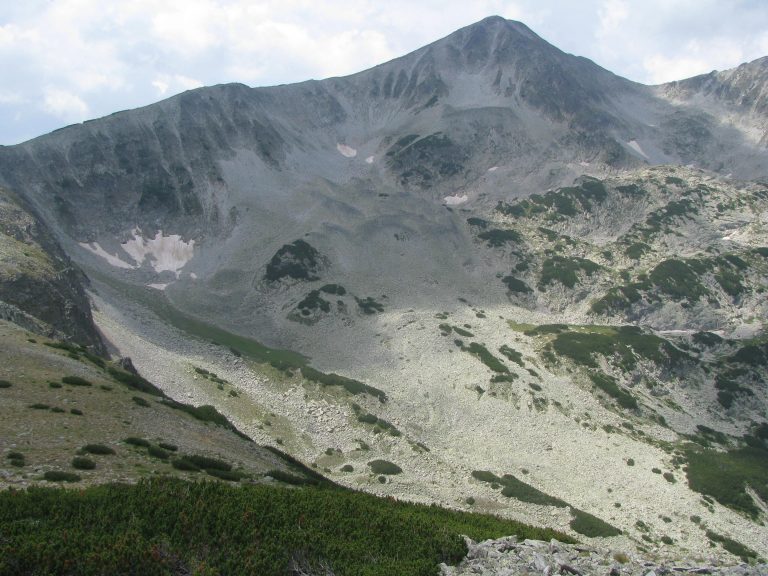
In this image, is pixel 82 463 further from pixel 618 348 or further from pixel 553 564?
pixel 618 348

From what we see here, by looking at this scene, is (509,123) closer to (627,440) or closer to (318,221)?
(318,221)

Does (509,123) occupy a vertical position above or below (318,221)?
above

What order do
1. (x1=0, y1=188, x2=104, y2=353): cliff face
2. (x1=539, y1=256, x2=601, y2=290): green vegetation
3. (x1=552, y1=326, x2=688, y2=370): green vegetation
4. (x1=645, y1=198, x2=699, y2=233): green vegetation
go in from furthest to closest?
(x1=645, y1=198, x2=699, y2=233): green vegetation < (x1=539, y1=256, x2=601, y2=290): green vegetation < (x1=552, y1=326, x2=688, y2=370): green vegetation < (x1=0, y1=188, x2=104, y2=353): cliff face

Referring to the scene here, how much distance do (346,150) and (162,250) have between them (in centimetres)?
8177

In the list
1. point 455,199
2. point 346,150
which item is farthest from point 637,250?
point 346,150

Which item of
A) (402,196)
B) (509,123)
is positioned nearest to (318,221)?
(402,196)

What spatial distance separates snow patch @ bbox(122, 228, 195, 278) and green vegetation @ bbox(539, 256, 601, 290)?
257ft

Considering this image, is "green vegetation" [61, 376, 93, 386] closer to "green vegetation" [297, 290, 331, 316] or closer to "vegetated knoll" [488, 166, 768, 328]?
"green vegetation" [297, 290, 331, 316]

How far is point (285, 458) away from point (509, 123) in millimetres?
169382

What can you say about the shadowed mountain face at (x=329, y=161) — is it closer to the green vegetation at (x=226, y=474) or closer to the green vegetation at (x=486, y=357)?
the green vegetation at (x=486, y=357)


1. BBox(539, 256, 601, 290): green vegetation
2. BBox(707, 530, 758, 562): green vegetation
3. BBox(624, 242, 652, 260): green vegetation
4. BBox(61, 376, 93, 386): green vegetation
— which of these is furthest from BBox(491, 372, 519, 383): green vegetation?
BBox(624, 242, 652, 260): green vegetation

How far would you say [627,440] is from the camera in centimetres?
6016

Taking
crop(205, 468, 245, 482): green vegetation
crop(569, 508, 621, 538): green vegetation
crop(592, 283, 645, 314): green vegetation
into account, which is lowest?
crop(569, 508, 621, 538): green vegetation

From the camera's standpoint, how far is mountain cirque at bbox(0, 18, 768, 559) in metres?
52.2
